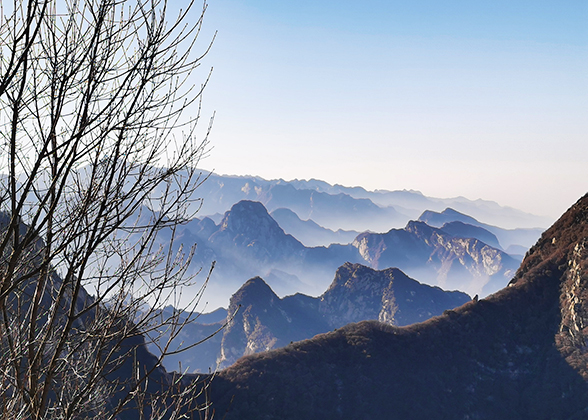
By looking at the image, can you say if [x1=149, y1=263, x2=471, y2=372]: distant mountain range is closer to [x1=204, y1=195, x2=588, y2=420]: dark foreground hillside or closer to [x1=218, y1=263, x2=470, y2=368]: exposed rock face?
[x1=218, y1=263, x2=470, y2=368]: exposed rock face

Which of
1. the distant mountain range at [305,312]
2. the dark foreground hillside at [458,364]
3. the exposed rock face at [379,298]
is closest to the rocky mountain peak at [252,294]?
the distant mountain range at [305,312]

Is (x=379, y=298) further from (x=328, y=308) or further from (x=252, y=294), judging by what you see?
(x=252, y=294)

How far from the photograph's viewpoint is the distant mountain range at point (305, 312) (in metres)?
127

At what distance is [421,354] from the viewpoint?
54906 mm

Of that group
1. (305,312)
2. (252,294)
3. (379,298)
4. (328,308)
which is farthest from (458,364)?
(328,308)

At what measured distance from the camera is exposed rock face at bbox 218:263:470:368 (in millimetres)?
126500

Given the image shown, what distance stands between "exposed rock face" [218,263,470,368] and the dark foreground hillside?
68.4 m

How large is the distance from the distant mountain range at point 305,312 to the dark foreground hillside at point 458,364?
6777 centimetres

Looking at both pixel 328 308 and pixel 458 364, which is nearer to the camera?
pixel 458 364

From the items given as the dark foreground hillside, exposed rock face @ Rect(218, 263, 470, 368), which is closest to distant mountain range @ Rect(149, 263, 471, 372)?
exposed rock face @ Rect(218, 263, 470, 368)

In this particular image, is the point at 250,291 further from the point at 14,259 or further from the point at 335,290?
the point at 14,259

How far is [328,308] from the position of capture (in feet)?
474

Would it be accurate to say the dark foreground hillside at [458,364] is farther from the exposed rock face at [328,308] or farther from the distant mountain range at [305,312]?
the exposed rock face at [328,308]

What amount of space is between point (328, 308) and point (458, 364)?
3648 inches
